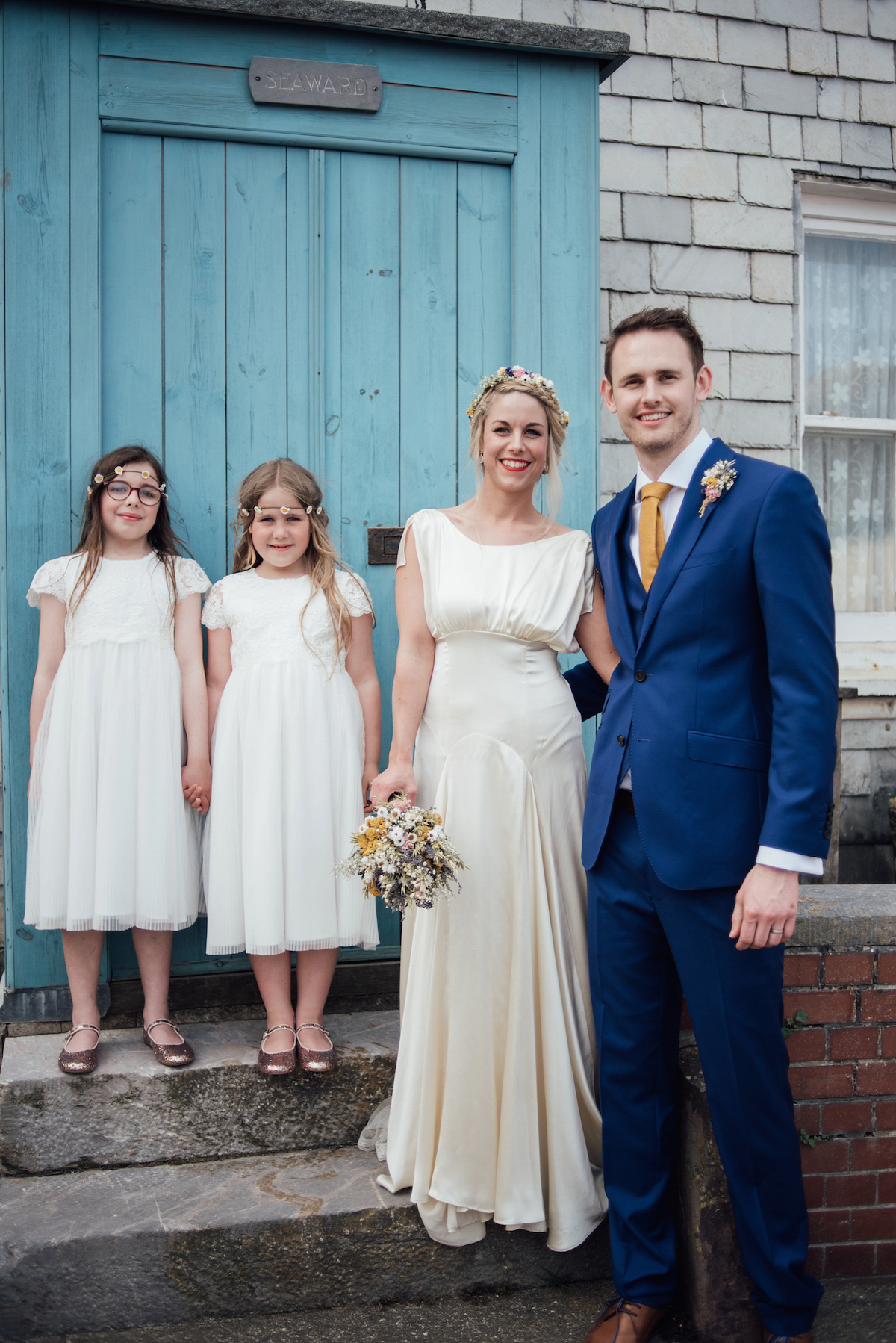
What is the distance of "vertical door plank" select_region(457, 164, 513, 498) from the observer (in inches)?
134

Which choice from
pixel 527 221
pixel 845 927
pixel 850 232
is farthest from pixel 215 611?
pixel 850 232

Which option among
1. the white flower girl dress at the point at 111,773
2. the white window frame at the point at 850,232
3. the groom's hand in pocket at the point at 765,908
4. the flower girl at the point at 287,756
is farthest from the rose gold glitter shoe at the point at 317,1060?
the white window frame at the point at 850,232

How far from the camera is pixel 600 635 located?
263 cm

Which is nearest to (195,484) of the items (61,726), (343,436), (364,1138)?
(343,436)

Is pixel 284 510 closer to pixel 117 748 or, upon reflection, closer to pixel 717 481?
pixel 117 748

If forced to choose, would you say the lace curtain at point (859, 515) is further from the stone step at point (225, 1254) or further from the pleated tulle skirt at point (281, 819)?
the stone step at point (225, 1254)

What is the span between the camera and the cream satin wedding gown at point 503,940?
2.48 metres

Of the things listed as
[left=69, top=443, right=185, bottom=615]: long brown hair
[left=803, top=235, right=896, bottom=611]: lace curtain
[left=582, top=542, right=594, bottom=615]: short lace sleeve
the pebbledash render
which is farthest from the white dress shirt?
[left=803, top=235, right=896, bottom=611]: lace curtain

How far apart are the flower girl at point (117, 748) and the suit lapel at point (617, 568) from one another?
4.14ft

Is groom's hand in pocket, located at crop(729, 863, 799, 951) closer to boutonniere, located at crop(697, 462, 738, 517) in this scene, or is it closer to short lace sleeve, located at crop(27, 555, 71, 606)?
boutonniere, located at crop(697, 462, 738, 517)

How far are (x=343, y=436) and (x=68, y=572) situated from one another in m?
0.97

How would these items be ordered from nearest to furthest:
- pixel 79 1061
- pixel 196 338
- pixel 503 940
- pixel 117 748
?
1. pixel 503 940
2. pixel 79 1061
3. pixel 117 748
4. pixel 196 338

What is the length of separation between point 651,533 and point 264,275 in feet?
5.60

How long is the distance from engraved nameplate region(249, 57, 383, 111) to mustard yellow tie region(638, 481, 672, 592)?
183cm
